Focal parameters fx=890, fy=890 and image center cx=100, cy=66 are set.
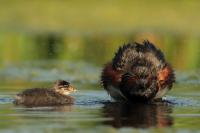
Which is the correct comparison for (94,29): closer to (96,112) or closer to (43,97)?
(43,97)

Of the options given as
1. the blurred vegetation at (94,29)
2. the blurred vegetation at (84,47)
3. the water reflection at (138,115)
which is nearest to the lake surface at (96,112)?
the water reflection at (138,115)

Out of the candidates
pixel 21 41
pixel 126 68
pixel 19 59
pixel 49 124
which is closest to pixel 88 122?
pixel 49 124

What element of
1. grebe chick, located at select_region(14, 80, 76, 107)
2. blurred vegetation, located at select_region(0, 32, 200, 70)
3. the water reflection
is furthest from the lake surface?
blurred vegetation, located at select_region(0, 32, 200, 70)

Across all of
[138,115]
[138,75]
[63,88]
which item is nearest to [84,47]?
[63,88]

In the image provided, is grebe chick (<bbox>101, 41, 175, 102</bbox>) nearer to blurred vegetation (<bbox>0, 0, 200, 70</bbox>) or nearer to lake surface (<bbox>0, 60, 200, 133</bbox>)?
lake surface (<bbox>0, 60, 200, 133</bbox>)

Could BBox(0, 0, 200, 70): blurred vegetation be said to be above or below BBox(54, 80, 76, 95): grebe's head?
above

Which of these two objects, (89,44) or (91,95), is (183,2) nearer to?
(89,44)
